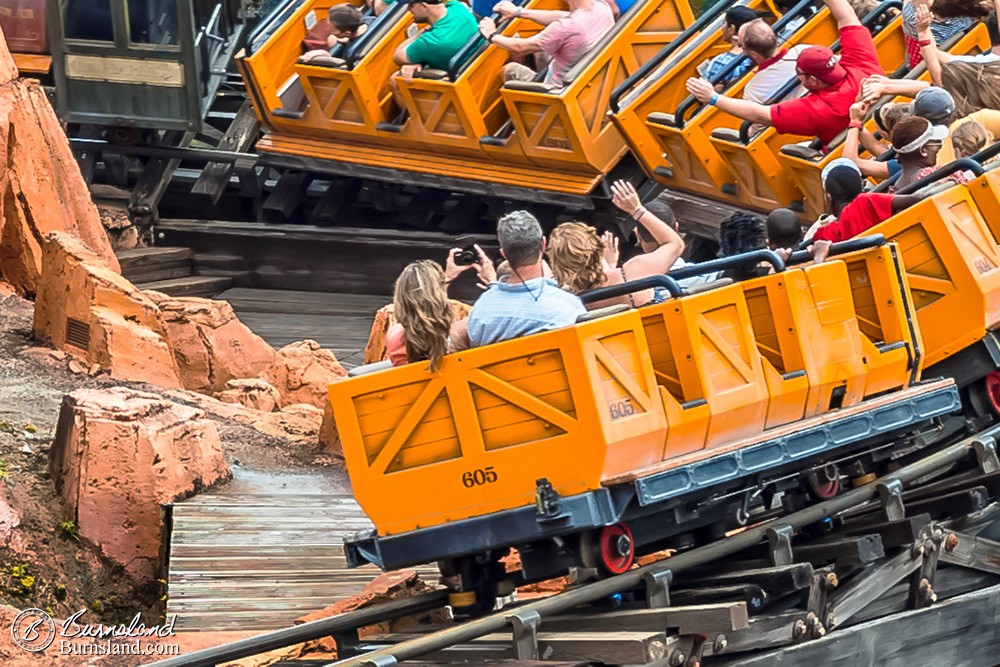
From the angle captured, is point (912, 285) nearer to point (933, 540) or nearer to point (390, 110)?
point (933, 540)

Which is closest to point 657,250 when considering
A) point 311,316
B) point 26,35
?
point 311,316

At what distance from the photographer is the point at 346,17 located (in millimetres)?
14906

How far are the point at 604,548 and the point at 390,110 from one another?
28.9 ft

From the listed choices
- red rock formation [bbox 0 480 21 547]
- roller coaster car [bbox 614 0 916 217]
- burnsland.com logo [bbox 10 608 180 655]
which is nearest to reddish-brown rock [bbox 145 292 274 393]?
red rock formation [bbox 0 480 21 547]

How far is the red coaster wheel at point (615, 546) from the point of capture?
664 cm

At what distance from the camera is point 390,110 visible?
15.0 m

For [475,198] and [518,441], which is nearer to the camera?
[518,441]

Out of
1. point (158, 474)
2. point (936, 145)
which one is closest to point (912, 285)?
point (936, 145)

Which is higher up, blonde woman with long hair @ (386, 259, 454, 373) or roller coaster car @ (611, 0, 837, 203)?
roller coaster car @ (611, 0, 837, 203)

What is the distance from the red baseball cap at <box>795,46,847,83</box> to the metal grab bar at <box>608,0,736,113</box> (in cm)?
240

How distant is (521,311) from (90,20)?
1035cm

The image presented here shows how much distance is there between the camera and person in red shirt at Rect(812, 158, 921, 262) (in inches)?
314

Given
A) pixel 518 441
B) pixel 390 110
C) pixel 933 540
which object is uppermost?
pixel 390 110

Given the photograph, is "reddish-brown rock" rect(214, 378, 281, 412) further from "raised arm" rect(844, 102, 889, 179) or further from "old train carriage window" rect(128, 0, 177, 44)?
"old train carriage window" rect(128, 0, 177, 44)
